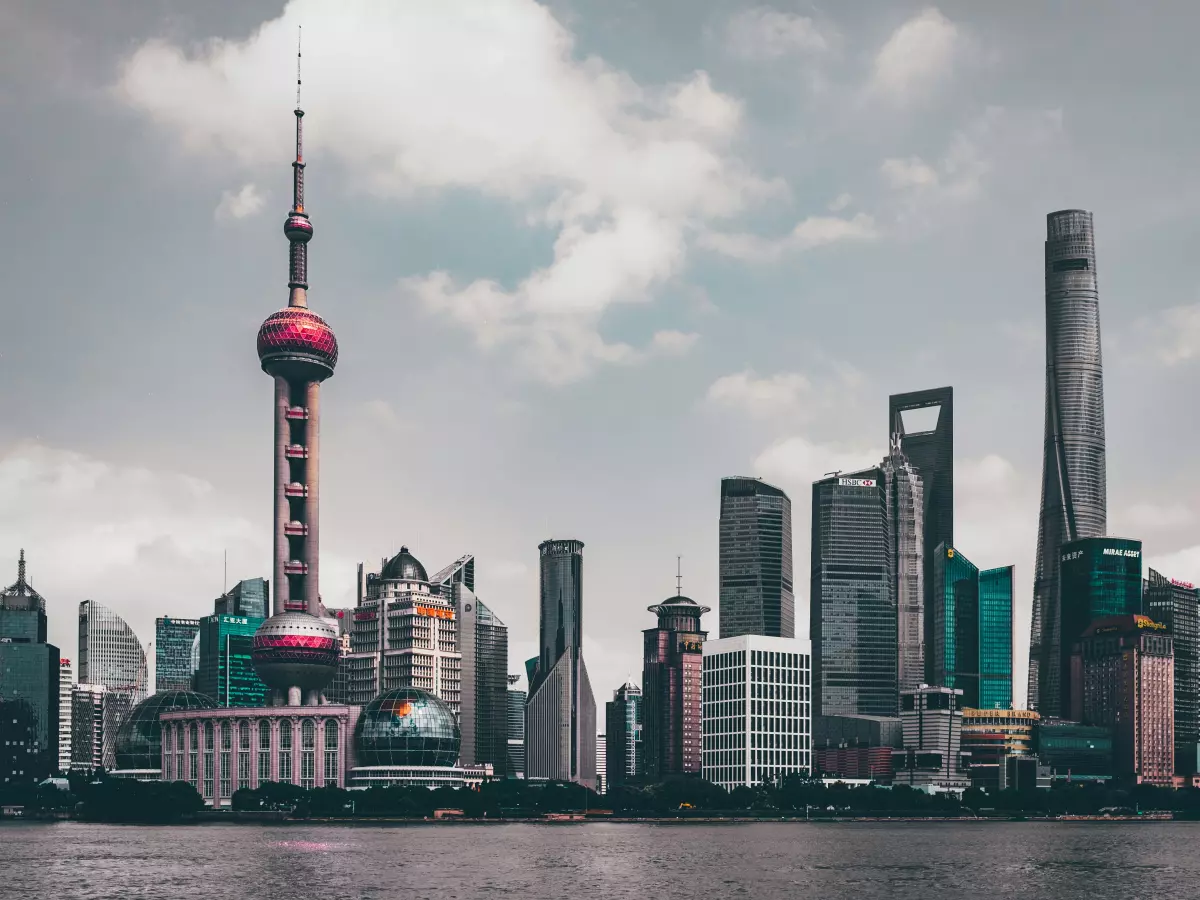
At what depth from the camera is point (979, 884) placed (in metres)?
189

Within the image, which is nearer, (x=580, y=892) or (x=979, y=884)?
(x=580, y=892)

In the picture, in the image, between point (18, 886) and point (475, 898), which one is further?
point (18, 886)

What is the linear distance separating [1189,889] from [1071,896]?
17738 millimetres

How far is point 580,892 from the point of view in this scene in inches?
6964

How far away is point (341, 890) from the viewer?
173m

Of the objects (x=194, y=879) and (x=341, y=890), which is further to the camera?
(x=194, y=879)

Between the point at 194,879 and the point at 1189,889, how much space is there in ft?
348

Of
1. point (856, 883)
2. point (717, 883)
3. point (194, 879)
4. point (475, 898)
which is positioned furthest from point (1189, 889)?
point (194, 879)

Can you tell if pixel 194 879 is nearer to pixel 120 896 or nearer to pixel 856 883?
pixel 120 896

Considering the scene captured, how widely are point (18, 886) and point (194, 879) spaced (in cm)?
1806

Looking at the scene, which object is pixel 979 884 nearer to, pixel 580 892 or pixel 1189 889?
pixel 1189 889

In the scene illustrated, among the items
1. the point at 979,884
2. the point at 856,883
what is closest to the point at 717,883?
the point at 856,883

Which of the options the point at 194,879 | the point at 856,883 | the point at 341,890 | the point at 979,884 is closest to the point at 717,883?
the point at 856,883

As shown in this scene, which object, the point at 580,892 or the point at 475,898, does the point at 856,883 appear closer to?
the point at 580,892
